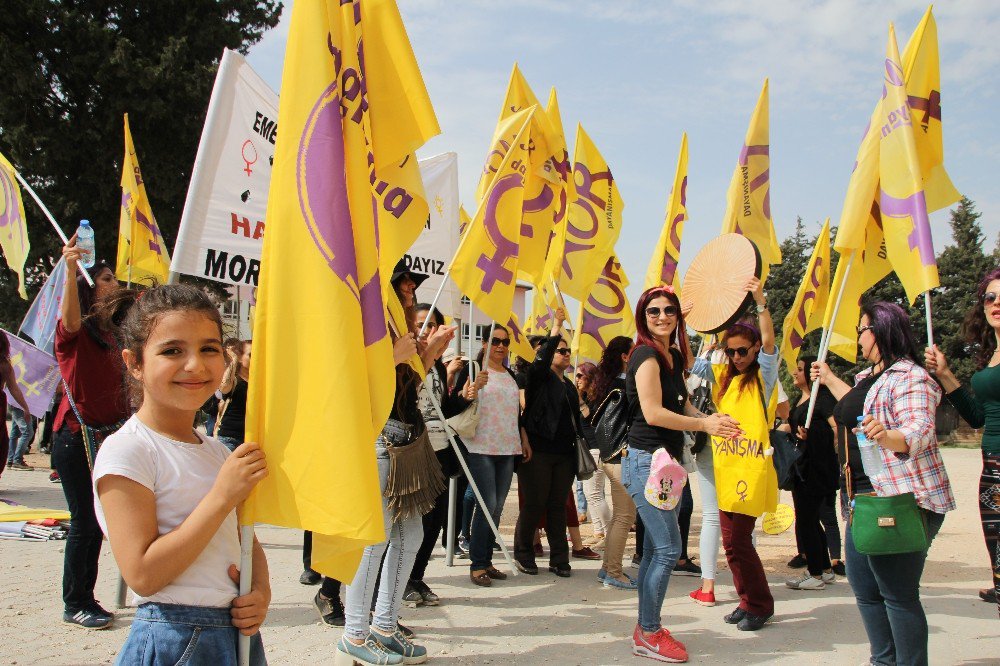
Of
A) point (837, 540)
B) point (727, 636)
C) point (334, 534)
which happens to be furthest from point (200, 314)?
point (837, 540)

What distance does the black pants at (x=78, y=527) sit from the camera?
15.1ft

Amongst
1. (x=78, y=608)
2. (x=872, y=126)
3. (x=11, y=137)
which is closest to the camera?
(x=78, y=608)

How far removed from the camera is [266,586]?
2.15 m

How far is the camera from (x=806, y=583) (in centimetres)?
612

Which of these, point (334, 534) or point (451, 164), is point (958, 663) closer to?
point (334, 534)

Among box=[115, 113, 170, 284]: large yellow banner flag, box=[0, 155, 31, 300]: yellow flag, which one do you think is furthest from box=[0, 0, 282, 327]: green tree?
box=[0, 155, 31, 300]: yellow flag

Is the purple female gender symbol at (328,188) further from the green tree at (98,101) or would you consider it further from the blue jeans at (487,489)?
the green tree at (98,101)

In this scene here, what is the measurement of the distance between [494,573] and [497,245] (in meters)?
2.66

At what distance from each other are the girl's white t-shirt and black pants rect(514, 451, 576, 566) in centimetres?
482

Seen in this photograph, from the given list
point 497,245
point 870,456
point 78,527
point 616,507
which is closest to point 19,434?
point 78,527

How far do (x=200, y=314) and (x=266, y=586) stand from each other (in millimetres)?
781

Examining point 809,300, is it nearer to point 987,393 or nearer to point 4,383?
point 987,393

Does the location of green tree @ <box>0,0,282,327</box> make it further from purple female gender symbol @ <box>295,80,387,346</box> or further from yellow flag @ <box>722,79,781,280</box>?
purple female gender symbol @ <box>295,80,387,346</box>

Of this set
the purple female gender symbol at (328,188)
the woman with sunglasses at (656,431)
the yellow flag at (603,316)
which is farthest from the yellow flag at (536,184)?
the purple female gender symbol at (328,188)
